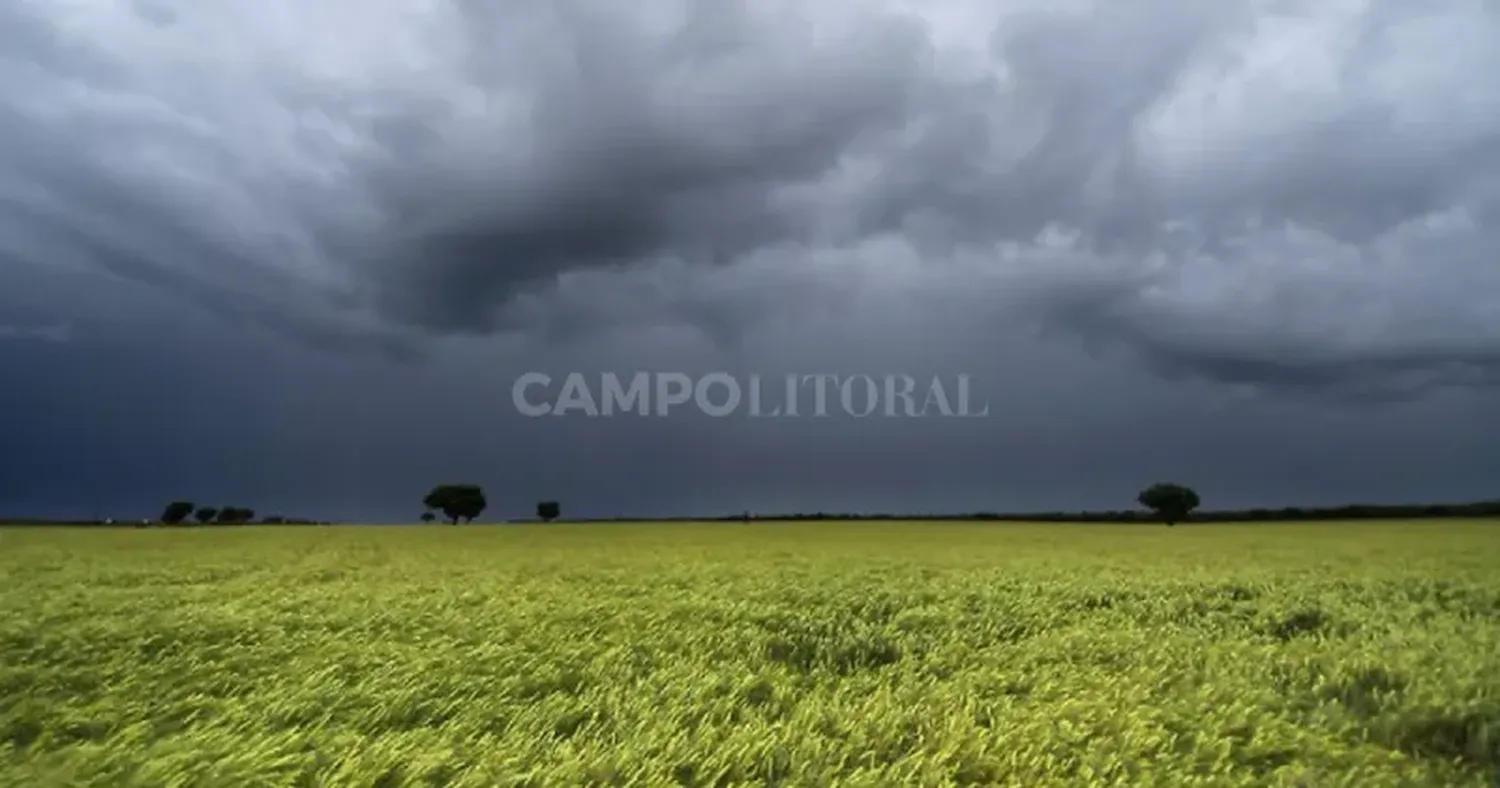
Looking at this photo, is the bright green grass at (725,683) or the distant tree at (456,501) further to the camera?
the distant tree at (456,501)

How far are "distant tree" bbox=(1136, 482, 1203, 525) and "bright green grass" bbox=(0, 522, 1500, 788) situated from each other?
242ft

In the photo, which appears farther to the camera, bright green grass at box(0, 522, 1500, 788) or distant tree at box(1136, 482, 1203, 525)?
distant tree at box(1136, 482, 1203, 525)

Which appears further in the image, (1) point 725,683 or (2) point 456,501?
(2) point 456,501

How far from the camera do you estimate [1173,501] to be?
84000 mm

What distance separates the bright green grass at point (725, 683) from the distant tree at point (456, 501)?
7609cm

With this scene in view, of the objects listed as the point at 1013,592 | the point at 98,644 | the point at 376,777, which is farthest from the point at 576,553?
the point at 376,777

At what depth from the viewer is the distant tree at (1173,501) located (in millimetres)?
83500

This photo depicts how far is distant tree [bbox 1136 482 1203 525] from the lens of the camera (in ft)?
274

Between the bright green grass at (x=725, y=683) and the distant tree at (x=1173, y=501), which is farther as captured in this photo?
the distant tree at (x=1173, y=501)

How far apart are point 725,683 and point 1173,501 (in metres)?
87.9

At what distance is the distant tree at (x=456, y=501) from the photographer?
9012cm

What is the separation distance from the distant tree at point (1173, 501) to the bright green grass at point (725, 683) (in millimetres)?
73624

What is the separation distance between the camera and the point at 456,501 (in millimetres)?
90000

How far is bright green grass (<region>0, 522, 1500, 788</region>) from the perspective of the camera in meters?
6.55
